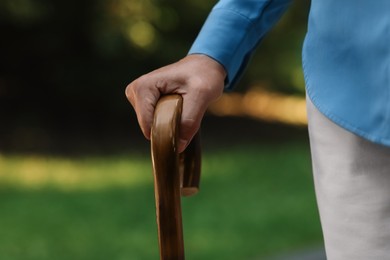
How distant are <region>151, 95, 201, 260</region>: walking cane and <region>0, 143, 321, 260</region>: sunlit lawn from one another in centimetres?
528

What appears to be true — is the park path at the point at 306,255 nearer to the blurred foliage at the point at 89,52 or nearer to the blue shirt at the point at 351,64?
the blue shirt at the point at 351,64

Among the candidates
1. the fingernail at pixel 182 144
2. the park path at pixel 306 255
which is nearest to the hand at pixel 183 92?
the fingernail at pixel 182 144

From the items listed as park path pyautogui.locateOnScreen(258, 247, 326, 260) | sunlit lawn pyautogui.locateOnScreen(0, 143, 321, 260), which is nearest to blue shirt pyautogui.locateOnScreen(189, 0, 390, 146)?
park path pyautogui.locateOnScreen(258, 247, 326, 260)

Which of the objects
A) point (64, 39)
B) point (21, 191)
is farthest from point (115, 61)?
point (21, 191)

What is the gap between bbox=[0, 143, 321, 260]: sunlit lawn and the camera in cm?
732

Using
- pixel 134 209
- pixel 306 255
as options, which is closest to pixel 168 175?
pixel 306 255

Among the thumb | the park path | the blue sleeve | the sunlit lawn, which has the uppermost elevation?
the blue sleeve

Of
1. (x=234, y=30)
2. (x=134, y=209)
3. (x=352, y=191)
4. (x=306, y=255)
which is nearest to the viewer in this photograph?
(x=352, y=191)

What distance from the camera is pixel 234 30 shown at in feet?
6.45

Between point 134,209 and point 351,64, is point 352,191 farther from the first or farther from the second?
point 134,209

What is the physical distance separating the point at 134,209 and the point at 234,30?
21.7 feet

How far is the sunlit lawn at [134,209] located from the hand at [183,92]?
206 inches

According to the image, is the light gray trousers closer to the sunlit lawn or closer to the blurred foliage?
the sunlit lawn

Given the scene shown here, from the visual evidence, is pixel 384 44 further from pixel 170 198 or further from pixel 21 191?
pixel 21 191
